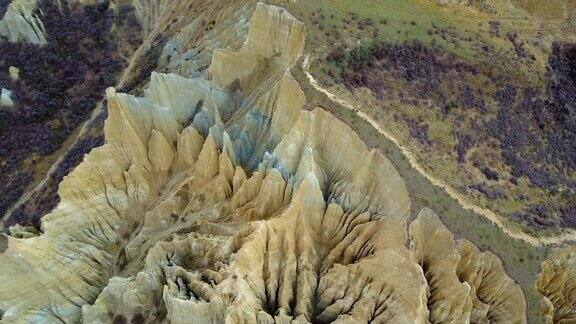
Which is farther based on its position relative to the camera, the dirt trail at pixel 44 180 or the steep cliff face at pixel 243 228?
the dirt trail at pixel 44 180

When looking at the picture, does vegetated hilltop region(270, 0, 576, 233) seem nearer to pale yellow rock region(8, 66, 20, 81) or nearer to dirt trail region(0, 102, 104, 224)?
dirt trail region(0, 102, 104, 224)

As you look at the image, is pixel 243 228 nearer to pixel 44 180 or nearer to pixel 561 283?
pixel 561 283

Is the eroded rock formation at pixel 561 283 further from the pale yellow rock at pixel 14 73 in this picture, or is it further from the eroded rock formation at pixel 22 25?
the eroded rock formation at pixel 22 25

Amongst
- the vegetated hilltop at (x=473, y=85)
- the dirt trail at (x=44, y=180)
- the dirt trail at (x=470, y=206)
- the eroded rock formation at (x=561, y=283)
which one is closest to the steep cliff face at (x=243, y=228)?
the dirt trail at (x=470, y=206)

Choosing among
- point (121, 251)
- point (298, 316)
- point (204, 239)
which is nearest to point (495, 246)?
point (298, 316)

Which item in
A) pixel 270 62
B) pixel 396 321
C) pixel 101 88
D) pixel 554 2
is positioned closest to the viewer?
pixel 396 321

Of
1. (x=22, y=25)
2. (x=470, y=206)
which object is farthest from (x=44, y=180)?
(x=470, y=206)

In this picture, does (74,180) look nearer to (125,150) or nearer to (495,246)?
(125,150)
